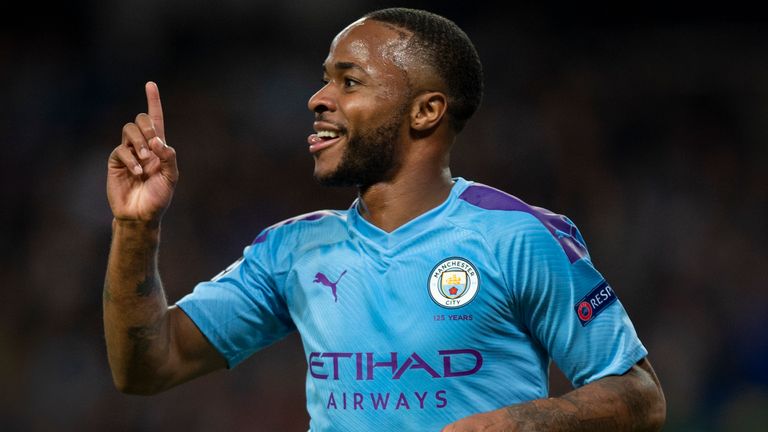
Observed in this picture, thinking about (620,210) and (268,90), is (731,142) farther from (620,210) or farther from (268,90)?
(268,90)

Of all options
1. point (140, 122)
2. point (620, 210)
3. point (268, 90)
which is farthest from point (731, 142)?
point (140, 122)

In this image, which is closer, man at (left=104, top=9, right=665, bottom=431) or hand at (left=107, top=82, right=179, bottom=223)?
man at (left=104, top=9, right=665, bottom=431)

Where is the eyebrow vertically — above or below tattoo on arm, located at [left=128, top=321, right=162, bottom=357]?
above

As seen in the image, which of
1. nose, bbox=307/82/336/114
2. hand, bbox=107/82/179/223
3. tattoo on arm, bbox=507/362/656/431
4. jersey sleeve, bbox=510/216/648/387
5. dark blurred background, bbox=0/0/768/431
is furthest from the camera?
dark blurred background, bbox=0/0/768/431

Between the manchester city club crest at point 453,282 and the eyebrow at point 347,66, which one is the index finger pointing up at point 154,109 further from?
the manchester city club crest at point 453,282

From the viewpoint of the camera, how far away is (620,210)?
310 inches

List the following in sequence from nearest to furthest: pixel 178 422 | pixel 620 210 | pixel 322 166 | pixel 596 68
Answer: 1. pixel 322 166
2. pixel 178 422
3. pixel 620 210
4. pixel 596 68

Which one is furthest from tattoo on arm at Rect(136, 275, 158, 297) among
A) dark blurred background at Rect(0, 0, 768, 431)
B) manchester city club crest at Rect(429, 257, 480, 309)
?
dark blurred background at Rect(0, 0, 768, 431)

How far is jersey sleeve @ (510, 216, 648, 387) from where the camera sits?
3.04 m

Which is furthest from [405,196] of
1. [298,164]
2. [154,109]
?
[298,164]

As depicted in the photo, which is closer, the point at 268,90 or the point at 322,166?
the point at 322,166

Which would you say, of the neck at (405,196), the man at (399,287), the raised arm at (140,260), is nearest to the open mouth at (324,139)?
the man at (399,287)

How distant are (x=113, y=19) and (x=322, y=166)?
5766 mm

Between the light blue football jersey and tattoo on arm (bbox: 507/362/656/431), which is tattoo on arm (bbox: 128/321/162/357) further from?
tattoo on arm (bbox: 507/362/656/431)
